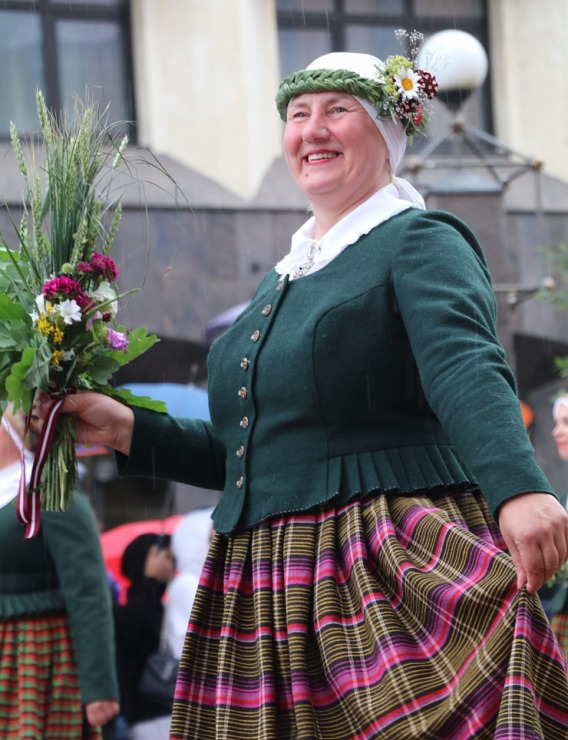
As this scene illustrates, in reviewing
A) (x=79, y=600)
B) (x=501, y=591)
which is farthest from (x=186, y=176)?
(x=501, y=591)

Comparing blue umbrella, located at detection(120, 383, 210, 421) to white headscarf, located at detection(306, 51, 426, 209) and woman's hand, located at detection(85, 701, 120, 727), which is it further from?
white headscarf, located at detection(306, 51, 426, 209)

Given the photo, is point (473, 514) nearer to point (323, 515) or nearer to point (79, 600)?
point (323, 515)

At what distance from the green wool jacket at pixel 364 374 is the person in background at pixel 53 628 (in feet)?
7.01

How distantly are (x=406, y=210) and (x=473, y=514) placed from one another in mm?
671

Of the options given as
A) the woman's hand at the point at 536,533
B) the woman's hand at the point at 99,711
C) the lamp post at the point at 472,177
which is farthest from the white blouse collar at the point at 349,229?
the lamp post at the point at 472,177

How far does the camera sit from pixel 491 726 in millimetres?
2512

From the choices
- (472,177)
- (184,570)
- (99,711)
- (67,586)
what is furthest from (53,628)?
(472,177)

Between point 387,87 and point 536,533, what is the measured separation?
1134 mm

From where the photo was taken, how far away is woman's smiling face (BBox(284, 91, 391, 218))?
10.3 feet

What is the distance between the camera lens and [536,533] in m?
2.46

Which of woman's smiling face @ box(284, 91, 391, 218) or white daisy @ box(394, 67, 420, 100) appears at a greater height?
white daisy @ box(394, 67, 420, 100)

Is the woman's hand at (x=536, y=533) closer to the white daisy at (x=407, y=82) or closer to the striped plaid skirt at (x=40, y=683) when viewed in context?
the white daisy at (x=407, y=82)

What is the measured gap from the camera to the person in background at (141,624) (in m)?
6.14

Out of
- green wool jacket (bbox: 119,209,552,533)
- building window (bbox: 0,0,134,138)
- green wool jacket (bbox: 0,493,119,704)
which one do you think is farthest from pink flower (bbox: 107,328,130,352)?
building window (bbox: 0,0,134,138)
